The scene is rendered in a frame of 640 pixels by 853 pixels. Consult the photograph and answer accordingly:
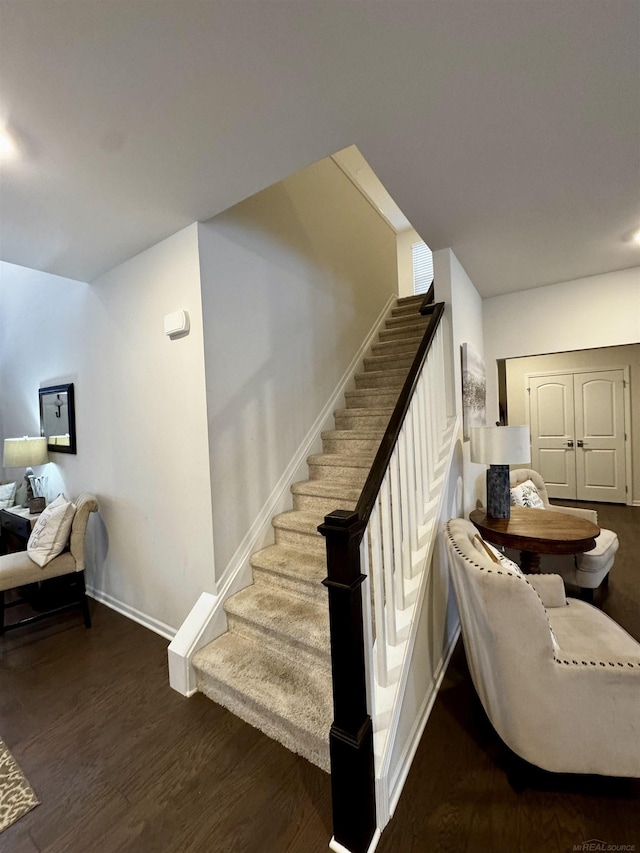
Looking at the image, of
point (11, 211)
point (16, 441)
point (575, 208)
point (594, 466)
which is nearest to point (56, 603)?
point (16, 441)

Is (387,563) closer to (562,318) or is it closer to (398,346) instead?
(398,346)

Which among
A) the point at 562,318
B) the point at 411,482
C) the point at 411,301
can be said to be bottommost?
the point at 411,482

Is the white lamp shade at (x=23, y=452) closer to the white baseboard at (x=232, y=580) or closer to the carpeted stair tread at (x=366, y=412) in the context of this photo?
the white baseboard at (x=232, y=580)

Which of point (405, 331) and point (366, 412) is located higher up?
point (405, 331)

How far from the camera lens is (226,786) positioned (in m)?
1.41

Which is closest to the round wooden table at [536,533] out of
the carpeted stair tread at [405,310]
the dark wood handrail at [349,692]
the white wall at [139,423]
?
the dark wood handrail at [349,692]

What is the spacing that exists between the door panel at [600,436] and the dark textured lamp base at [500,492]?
4284 millimetres

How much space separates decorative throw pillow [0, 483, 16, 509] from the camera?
12.1 feet

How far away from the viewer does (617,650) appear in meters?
1.53

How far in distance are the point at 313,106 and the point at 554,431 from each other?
6.09 metres

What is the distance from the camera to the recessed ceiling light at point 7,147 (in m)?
1.43

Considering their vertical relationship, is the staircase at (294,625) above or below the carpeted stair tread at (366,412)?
below

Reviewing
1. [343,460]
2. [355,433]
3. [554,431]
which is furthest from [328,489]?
[554,431]

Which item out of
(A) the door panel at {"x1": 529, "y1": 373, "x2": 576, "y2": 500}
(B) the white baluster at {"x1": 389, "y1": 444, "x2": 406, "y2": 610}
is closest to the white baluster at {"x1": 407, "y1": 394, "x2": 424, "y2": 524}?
(B) the white baluster at {"x1": 389, "y1": 444, "x2": 406, "y2": 610}
